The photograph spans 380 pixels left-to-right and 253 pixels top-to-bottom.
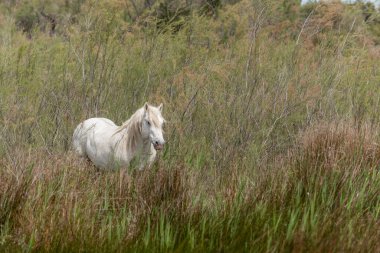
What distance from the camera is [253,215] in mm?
4129

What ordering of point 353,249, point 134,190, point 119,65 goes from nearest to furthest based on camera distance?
point 353,249 → point 134,190 → point 119,65

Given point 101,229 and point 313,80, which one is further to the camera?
point 313,80

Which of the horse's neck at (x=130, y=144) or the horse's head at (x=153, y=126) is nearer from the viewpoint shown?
the horse's head at (x=153, y=126)

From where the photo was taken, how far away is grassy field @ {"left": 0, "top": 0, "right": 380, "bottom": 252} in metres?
3.94

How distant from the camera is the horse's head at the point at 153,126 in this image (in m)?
5.62

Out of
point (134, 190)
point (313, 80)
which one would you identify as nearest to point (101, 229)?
point (134, 190)

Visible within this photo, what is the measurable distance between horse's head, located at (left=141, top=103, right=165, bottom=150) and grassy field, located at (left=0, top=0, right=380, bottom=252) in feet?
0.95

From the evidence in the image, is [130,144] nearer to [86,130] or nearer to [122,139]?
[122,139]

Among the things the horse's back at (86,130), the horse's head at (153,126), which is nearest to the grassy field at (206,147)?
the horse's back at (86,130)

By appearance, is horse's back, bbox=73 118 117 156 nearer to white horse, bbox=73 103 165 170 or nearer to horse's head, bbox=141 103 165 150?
white horse, bbox=73 103 165 170

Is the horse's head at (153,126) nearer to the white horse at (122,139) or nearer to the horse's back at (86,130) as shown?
the white horse at (122,139)

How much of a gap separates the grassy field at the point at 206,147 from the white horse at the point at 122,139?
0.18m

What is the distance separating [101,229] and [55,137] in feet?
8.50

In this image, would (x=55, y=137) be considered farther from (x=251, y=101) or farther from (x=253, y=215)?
(x=253, y=215)
